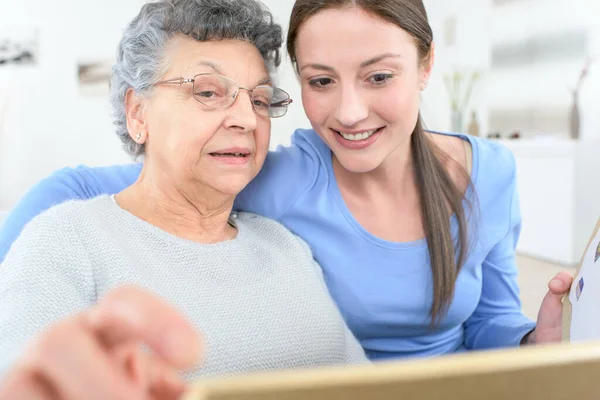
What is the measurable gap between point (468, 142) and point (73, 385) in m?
1.34

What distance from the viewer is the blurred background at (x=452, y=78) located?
4.74 meters

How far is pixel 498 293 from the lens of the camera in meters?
1.51

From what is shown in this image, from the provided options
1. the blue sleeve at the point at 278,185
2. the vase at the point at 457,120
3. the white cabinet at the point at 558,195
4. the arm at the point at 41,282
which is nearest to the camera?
the arm at the point at 41,282

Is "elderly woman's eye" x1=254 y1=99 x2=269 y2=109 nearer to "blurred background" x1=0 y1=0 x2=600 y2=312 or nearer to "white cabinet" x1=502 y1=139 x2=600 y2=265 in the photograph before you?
"white cabinet" x1=502 y1=139 x2=600 y2=265

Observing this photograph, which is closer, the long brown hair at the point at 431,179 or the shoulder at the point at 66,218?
the shoulder at the point at 66,218

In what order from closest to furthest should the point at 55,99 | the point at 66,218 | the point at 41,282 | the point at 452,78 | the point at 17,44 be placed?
the point at 41,282 < the point at 66,218 < the point at 17,44 < the point at 55,99 < the point at 452,78

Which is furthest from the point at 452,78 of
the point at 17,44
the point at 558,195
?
the point at 17,44

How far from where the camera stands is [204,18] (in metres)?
1.17

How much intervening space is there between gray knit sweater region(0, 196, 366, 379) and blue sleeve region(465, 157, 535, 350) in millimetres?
379

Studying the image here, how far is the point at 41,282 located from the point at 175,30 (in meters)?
0.53

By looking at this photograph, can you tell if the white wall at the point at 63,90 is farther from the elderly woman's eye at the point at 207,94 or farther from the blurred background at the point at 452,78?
the elderly woman's eye at the point at 207,94

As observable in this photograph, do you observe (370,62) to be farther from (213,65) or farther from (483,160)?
(483,160)

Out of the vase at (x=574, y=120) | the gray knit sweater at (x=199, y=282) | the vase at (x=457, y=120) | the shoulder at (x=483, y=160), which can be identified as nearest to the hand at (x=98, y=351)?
the gray knit sweater at (x=199, y=282)

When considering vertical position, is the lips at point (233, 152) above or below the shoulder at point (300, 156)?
above
